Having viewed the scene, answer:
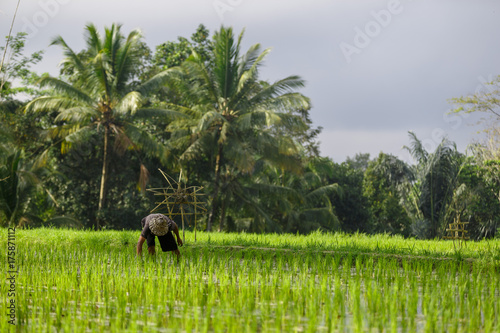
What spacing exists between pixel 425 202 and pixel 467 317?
1609 centimetres

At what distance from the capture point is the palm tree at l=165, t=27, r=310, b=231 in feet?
53.6

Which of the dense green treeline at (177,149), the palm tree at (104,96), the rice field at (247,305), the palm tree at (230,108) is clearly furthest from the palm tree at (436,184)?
the rice field at (247,305)

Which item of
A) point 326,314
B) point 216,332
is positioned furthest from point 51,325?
point 326,314

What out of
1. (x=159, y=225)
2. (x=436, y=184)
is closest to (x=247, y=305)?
(x=159, y=225)

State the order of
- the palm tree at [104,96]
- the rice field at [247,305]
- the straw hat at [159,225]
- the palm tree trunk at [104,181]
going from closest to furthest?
the rice field at [247,305] < the straw hat at [159,225] < the palm tree at [104,96] < the palm tree trunk at [104,181]

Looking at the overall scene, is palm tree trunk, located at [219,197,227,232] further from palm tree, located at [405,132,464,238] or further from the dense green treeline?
palm tree, located at [405,132,464,238]

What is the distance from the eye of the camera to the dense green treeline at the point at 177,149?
1606 cm

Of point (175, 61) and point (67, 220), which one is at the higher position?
point (175, 61)

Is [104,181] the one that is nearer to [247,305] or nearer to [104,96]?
[104,96]

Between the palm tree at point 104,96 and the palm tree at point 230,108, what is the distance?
3.76ft

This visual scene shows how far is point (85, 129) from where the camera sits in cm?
1600

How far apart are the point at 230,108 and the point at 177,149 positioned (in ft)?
7.25

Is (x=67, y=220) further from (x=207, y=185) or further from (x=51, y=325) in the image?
(x=51, y=325)

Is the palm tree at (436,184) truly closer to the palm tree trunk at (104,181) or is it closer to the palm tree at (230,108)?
the palm tree at (230,108)
